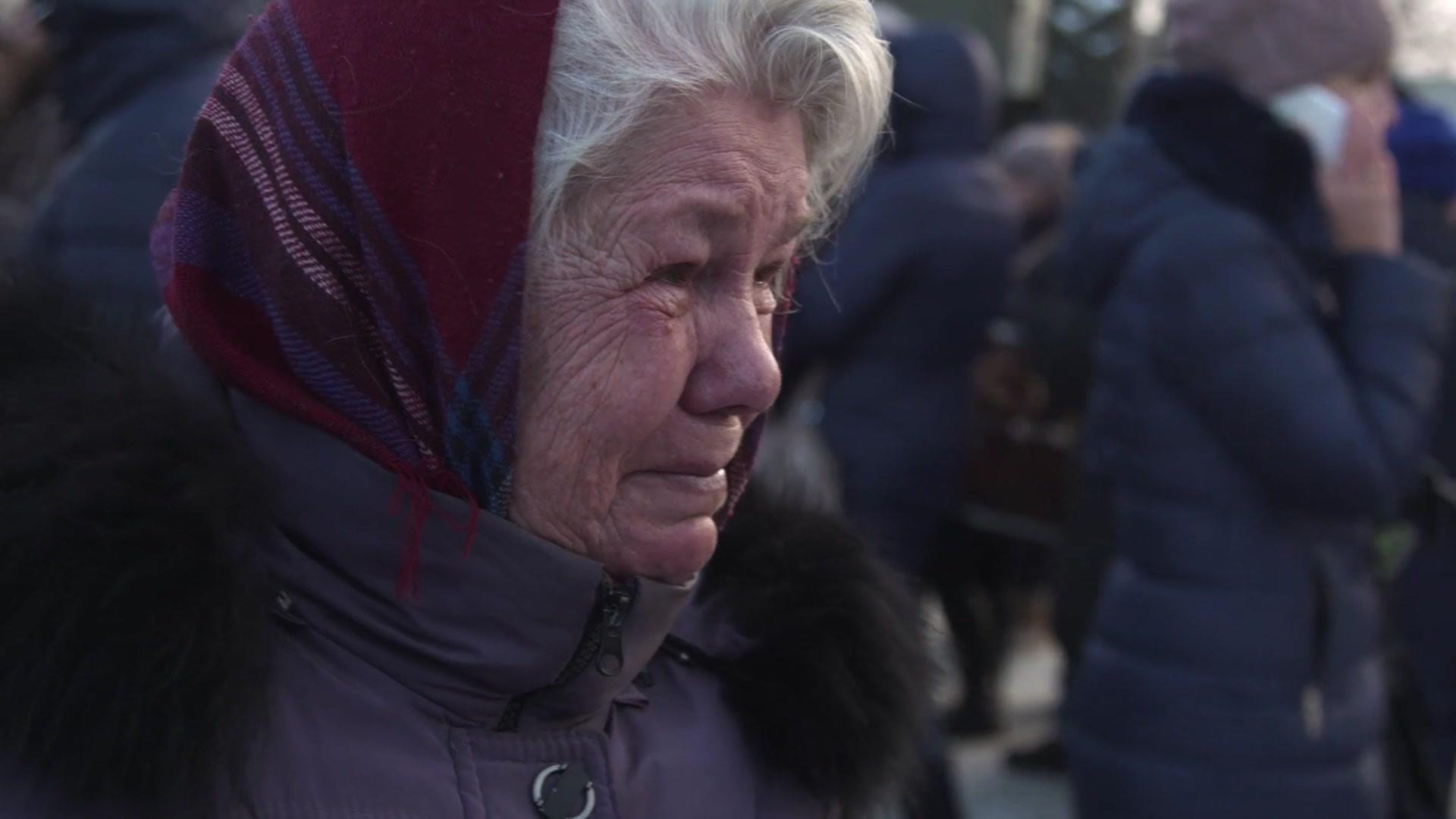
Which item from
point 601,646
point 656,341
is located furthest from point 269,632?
point 656,341

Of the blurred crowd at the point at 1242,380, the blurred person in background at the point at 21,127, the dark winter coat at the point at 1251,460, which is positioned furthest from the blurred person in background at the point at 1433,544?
the blurred person in background at the point at 21,127

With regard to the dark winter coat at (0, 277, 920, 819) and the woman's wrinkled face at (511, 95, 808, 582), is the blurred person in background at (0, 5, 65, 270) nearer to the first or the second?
the dark winter coat at (0, 277, 920, 819)

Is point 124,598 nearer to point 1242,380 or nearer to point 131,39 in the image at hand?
point 1242,380

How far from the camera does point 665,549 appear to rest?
1277 millimetres

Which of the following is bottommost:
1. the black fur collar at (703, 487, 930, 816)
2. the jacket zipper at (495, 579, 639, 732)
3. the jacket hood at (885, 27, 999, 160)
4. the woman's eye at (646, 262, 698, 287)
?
the jacket hood at (885, 27, 999, 160)

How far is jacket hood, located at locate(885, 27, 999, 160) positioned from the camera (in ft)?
15.0

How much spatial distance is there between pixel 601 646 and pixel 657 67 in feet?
1.45

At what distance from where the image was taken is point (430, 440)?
118 cm

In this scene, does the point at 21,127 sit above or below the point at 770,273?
below

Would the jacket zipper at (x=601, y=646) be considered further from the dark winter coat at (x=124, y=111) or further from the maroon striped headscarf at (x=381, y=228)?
the dark winter coat at (x=124, y=111)

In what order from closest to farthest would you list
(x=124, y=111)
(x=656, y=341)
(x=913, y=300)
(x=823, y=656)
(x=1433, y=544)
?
(x=656, y=341)
(x=823, y=656)
(x=124, y=111)
(x=1433, y=544)
(x=913, y=300)

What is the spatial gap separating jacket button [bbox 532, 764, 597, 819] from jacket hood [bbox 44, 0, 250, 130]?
2.15 meters

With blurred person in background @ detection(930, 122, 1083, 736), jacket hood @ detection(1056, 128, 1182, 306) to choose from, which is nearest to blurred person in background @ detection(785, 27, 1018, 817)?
blurred person in background @ detection(930, 122, 1083, 736)

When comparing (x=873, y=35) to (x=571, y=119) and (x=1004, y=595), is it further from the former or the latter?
(x=1004, y=595)
